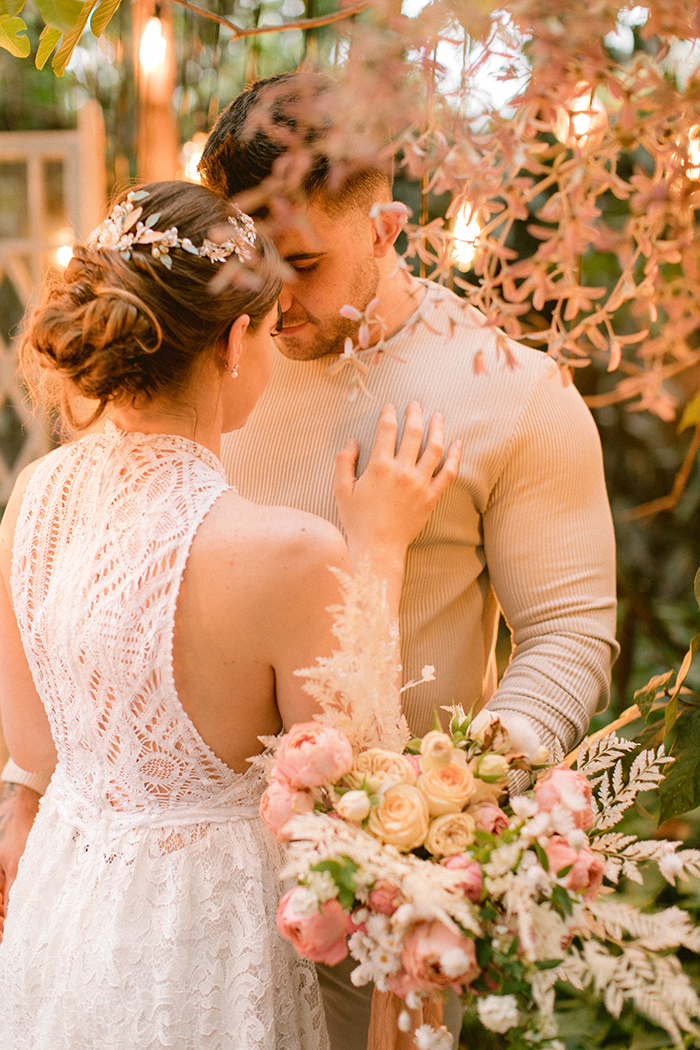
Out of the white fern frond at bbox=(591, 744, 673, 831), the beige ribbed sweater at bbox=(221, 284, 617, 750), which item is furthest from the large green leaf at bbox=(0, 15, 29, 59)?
the white fern frond at bbox=(591, 744, 673, 831)

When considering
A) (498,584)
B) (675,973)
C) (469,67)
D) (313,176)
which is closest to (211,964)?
(675,973)

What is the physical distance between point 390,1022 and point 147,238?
0.93 m

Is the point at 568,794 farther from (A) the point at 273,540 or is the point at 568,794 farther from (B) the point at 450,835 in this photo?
(A) the point at 273,540

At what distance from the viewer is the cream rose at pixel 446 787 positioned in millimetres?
830

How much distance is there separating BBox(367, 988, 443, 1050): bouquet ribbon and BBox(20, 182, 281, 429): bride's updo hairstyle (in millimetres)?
753

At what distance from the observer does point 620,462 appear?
3.39 m

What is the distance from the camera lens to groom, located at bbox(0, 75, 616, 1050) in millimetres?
1353

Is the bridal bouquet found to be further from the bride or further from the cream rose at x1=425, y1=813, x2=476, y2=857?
the bride

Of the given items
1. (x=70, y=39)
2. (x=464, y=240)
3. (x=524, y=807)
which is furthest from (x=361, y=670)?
(x=70, y=39)

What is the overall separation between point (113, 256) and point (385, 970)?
32.9 inches

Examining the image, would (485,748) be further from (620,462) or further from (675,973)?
(620,462)

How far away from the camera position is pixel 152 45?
117 inches

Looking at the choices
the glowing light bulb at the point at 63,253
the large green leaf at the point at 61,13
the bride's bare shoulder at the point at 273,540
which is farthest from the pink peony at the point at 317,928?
the glowing light bulb at the point at 63,253

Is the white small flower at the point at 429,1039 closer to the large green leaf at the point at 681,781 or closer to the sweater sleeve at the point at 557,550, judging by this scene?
the large green leaf at the point at 681,781
